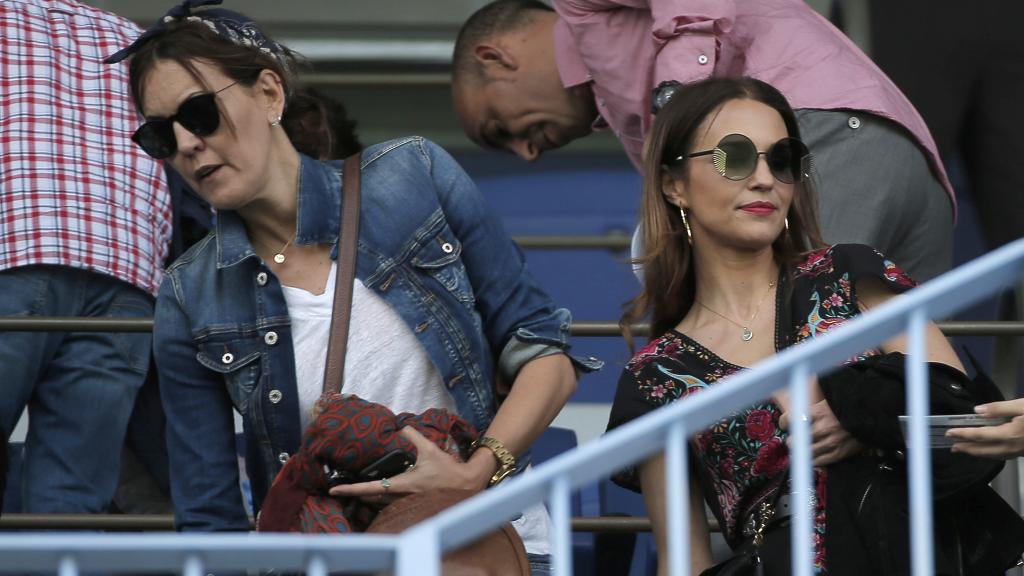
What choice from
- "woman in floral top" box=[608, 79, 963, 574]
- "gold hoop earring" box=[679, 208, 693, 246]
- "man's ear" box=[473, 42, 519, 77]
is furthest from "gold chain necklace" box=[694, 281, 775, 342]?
"man's ear" box=[473, 42, 519, 77]

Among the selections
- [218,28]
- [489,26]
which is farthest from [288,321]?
[489,26]

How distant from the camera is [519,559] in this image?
114 inches

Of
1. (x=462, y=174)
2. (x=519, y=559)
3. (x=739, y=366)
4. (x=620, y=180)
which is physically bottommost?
(x=519, y=559)

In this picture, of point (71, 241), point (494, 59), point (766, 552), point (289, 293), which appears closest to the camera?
point (766, 552)

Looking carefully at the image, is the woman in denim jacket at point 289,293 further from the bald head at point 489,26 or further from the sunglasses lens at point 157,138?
the bald head at point 489,26

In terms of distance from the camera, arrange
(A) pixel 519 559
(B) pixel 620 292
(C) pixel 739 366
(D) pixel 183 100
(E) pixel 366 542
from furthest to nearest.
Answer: (B) pixel 620 292 < (D) pixel 183 100 < (C) pixel 739 366 < (A) pixel 519 559 < (E) pixel 366 542

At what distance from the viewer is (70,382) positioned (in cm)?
420

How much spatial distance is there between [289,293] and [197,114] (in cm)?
38

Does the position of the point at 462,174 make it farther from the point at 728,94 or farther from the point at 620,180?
the point at 620,180

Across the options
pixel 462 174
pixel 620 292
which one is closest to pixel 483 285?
pixel 462 174

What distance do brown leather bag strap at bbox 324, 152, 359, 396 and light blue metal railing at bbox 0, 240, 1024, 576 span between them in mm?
1036

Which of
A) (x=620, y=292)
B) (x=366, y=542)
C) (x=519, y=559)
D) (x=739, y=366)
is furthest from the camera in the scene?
(x=620, y=292)

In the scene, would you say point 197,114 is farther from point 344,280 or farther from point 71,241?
point 71,241

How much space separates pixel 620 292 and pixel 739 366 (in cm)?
303
